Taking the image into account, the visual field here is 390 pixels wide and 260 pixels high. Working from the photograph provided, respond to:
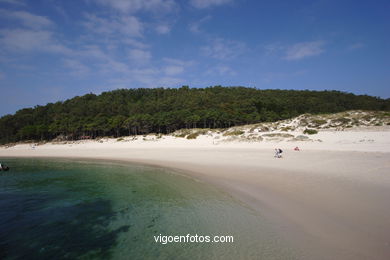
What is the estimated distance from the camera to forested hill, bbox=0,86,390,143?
59.6m

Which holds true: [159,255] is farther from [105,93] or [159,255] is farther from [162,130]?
[105,93]

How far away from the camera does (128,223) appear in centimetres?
666

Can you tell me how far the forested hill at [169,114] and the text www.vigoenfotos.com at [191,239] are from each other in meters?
52.3

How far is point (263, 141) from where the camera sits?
2569cm

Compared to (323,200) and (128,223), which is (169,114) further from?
(323,200)

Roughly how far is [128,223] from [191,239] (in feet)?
8.02

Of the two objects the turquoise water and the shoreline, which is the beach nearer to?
the shoreline

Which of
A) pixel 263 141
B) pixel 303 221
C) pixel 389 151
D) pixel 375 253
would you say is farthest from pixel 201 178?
pixel 263 141

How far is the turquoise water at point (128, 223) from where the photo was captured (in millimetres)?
4887

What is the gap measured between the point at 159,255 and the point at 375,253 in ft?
14.9

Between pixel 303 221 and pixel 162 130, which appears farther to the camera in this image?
pixel 162 130

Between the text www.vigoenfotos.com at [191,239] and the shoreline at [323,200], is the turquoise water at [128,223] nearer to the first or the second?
the text www.vigoenfotos.com at [191,239]

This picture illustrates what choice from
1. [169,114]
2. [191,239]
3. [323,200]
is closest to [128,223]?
[191,239]

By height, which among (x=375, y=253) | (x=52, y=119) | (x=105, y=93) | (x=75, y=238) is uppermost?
(x=105, y=93)
